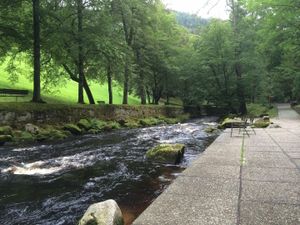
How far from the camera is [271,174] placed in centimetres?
681

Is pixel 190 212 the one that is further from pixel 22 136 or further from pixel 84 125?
pixel 84 125

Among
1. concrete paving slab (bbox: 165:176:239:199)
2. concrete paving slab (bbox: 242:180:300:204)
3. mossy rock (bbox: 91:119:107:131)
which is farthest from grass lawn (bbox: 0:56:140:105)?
concrete paving slab (bbox: 242:180:300:204)

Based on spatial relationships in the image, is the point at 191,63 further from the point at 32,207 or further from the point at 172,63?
Result: the point at 32,207

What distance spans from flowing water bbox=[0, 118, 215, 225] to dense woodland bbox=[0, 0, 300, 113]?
4.31 m

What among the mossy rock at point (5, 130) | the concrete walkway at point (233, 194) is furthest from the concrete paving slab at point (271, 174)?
the mossy rock at point (5, 130)

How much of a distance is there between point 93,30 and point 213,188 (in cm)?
1971

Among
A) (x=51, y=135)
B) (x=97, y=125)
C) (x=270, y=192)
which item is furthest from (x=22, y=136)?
(x=270, y=192)

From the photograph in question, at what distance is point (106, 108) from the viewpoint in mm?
26375

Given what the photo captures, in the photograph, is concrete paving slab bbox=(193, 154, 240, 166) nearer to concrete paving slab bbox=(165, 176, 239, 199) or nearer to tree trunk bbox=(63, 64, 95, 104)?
concrete paving slab bbox=(165, 176, 239, 199)

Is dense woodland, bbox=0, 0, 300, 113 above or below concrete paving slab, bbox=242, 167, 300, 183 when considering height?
above

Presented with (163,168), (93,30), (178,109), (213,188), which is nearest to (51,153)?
(163,168)

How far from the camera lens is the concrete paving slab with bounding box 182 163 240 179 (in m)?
6.79

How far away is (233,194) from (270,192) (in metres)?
0.67

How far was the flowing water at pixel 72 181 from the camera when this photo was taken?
616 cm
